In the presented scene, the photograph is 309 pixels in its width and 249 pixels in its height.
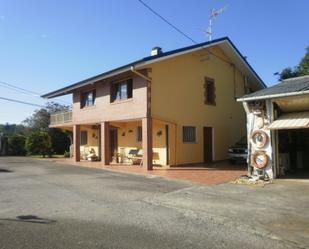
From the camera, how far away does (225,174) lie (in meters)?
15.1

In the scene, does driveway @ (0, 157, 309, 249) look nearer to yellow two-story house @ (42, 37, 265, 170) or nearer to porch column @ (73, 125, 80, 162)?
yellow two-story house @ (42, 37, 265, 170)

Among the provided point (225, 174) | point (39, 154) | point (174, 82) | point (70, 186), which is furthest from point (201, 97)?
point (39, 154)

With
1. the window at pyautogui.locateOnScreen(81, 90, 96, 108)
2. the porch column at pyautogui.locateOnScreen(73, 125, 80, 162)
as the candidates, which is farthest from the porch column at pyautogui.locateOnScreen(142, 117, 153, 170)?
the porch column at pyautogui.locateOnScreen(73, 125, 80, 162)

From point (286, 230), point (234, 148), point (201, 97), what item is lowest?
point (286, 230)

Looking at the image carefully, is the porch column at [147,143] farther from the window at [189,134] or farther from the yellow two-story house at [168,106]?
the window at [189,134]

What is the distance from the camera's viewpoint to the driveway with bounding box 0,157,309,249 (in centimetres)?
582

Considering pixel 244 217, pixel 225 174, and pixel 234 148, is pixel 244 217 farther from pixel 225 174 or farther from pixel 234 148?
pixel 234 148

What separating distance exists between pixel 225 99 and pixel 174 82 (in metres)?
5.84

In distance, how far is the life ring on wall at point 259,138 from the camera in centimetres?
1330

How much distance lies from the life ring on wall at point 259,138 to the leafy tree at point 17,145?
107 feet

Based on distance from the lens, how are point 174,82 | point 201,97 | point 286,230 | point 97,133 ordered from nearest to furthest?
1. point 286,230
2. point 174,82
3. point 201,97
4. point 97,133

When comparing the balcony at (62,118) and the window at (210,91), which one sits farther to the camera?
the balcony at (62,118)

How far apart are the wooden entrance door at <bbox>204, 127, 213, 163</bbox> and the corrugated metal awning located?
8.32 meters

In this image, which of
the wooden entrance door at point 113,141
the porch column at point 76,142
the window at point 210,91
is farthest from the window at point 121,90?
the window at point 210,91
